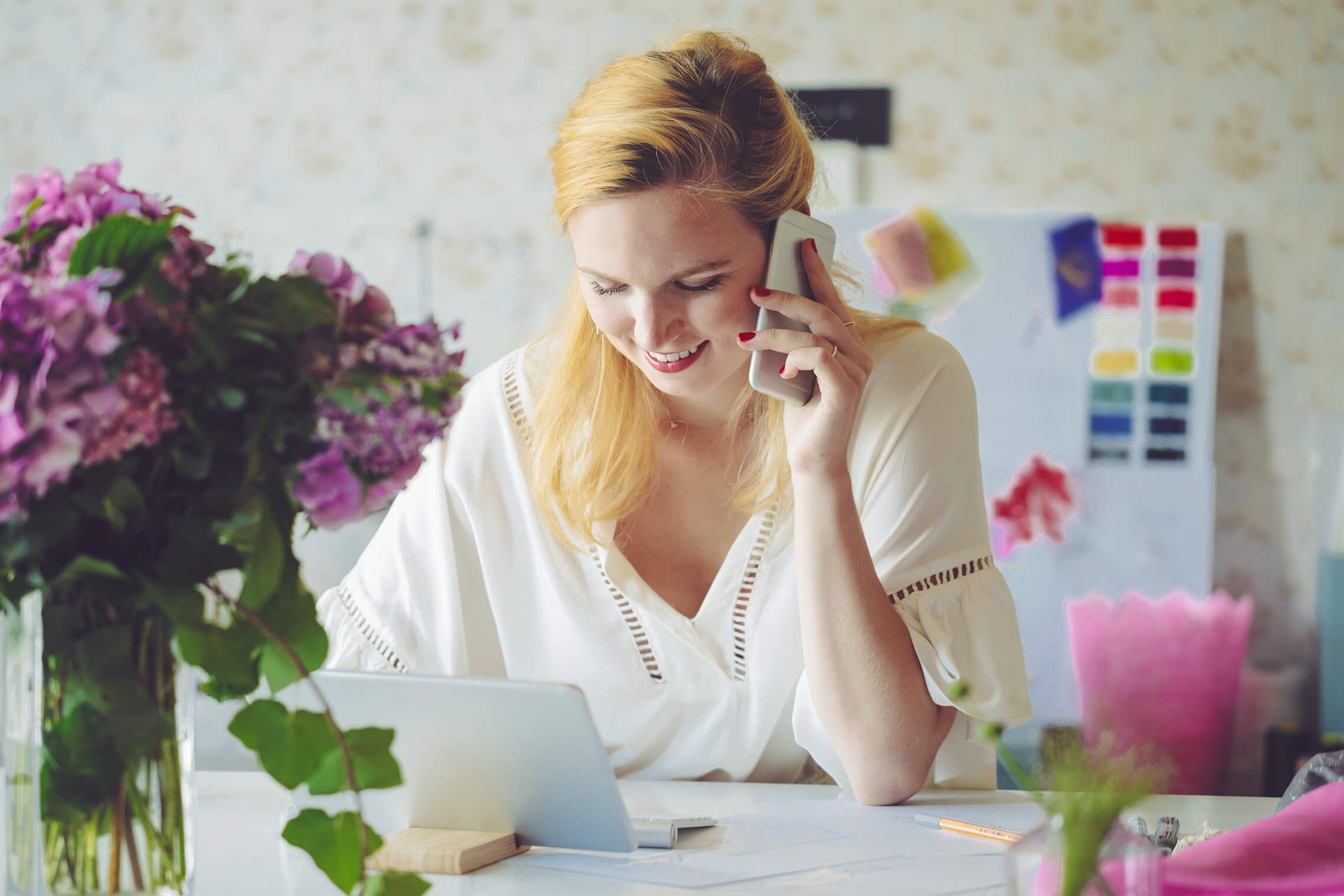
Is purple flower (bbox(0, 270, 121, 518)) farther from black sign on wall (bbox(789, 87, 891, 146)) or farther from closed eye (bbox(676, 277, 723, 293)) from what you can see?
black sign on wall (bbox(789, 87, 891, 146))

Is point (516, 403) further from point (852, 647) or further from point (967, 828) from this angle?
point (967, 828)

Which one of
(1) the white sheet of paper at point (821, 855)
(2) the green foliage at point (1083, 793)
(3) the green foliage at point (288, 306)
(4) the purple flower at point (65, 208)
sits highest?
(4) the purple flower at point (65, 208)

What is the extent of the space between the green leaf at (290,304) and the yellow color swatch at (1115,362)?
2.53m

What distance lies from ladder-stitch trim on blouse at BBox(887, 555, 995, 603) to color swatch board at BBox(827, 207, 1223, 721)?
1.64 meters

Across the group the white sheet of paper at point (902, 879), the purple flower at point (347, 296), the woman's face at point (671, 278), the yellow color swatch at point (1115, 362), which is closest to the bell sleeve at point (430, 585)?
the woman's face at point (671, 278)

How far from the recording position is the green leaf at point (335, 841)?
617mm

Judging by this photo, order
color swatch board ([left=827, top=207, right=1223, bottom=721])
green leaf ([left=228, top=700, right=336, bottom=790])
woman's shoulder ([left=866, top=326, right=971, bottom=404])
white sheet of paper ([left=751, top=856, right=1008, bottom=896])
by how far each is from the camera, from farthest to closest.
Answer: color swatch board ([left=827, top=207, right=1223, bottom=721])
woman's shoulder ([left=866, top=326, right=971, bottom=404])
white sheet of paper ([left=751, top=856, right=1008, bottom=896])
green leaf ([left=228, top=700, right=336, bottom=790])

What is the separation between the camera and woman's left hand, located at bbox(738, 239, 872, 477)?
1227 mm

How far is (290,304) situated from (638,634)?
862mm

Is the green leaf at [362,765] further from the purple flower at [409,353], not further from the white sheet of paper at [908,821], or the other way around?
the white sheet of paper at [908,821]

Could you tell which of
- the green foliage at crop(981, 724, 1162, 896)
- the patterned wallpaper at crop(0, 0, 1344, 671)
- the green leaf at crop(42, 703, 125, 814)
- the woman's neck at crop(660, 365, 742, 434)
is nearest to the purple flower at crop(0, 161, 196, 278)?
the green leaf at crop(42, 703, 125, 814)

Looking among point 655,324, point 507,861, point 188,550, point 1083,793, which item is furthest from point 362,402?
point 655,324

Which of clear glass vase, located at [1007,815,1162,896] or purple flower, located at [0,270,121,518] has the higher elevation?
purple flower, located at [0,270,121,518]

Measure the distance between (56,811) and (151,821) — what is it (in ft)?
0.15
